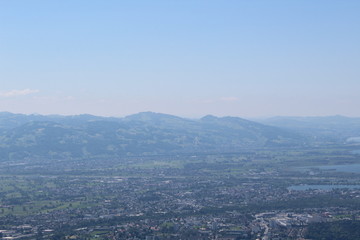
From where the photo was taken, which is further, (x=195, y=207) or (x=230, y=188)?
(x=230, y=188)

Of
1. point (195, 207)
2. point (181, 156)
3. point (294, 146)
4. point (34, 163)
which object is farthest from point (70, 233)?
point (294, 146)

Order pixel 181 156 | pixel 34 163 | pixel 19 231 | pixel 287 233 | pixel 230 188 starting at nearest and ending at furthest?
pixel 287 233, pixel 19 231, pixel 230 188, pixel 34 163, pixel 181 156

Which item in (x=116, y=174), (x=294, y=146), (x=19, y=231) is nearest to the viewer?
(x=19, y=231)

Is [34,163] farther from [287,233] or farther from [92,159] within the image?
[287,233]

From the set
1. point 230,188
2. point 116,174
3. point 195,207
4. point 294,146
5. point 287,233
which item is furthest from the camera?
point 294,146

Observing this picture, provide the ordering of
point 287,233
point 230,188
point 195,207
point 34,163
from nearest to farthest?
point 287,233, point 195,207, point 230,188, point 34,163

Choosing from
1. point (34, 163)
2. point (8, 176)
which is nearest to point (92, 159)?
point (34, 163)

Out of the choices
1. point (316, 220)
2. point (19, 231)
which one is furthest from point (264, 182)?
point (19, 231)

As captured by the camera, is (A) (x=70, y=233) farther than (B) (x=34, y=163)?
No

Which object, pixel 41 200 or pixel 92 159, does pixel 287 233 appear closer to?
pixel 41 200
